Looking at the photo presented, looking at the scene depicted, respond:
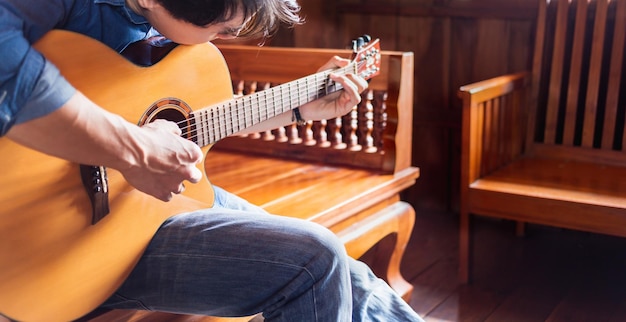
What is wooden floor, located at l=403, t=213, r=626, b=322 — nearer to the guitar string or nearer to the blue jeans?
the guitar string

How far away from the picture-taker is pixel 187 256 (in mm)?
1215

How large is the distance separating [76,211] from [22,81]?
10.3 inches

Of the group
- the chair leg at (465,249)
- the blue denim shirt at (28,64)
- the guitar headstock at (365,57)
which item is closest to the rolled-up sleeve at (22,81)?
the blue denim shirt at (28,64)

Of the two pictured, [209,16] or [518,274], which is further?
[518,274]

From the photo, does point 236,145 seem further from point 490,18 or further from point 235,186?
point 490,18

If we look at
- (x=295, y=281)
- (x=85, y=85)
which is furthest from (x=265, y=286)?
(x=85, y=85)

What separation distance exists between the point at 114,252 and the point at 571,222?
4.59 ft

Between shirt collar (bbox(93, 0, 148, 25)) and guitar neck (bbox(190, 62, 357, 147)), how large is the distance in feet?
0.66

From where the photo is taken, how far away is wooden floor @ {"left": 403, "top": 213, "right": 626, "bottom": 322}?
2150 millimetres

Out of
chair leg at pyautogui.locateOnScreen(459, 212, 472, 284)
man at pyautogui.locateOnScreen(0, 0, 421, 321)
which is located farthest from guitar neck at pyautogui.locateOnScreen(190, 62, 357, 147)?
chair leg at pyautogui.locateOnScreen(459, 212, 472, 284)

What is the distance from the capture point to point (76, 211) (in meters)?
1.13

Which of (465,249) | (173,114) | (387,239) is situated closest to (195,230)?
(173,114)

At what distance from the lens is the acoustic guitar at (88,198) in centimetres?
106

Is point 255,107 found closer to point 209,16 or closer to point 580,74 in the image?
point 209,16
